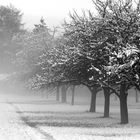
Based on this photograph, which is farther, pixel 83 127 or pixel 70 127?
pixel 83 127

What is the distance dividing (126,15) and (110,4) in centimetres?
197

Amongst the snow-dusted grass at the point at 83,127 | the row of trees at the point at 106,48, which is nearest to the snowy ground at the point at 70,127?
the snow-dusted grass at the point at 83,127

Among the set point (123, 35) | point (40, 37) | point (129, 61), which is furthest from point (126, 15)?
point (40, 37)

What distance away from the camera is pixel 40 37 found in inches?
2968

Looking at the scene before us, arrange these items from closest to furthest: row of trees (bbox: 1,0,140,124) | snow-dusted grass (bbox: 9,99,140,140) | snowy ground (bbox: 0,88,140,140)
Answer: snowy ground (bbox: 0,88,140,140), snow-dusted grass (bbox: 9,99,140,140), row of trees (bbox: 1,0,140,124)

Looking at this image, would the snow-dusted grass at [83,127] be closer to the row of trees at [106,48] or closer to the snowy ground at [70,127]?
the snowy ground at [70,127]

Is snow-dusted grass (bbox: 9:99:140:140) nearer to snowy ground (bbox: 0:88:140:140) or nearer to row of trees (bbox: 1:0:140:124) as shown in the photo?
snowy ground (bbox: 0:88:140:140)

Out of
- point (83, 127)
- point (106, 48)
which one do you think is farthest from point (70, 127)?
point (106, 48)

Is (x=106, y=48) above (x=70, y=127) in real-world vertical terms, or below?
above

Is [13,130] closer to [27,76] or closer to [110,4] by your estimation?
[110,4]

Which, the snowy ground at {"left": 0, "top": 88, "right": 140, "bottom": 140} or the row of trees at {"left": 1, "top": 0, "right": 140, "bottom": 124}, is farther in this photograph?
the row of trees at {"left": 1, "top": 0, "right": 140, "bottom": 124}

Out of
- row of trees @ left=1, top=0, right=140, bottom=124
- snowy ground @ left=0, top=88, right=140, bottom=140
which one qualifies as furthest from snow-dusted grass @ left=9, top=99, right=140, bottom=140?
row of trees @ left=1, top=0, right=140, bottom=124

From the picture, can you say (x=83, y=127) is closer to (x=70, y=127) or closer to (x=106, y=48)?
→ (x=70, y=127)

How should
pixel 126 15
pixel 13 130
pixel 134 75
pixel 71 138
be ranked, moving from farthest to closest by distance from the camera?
1. pixel 126 15
2. pixel 134 75
3. pixel 13 130
4. pixel 71 138
